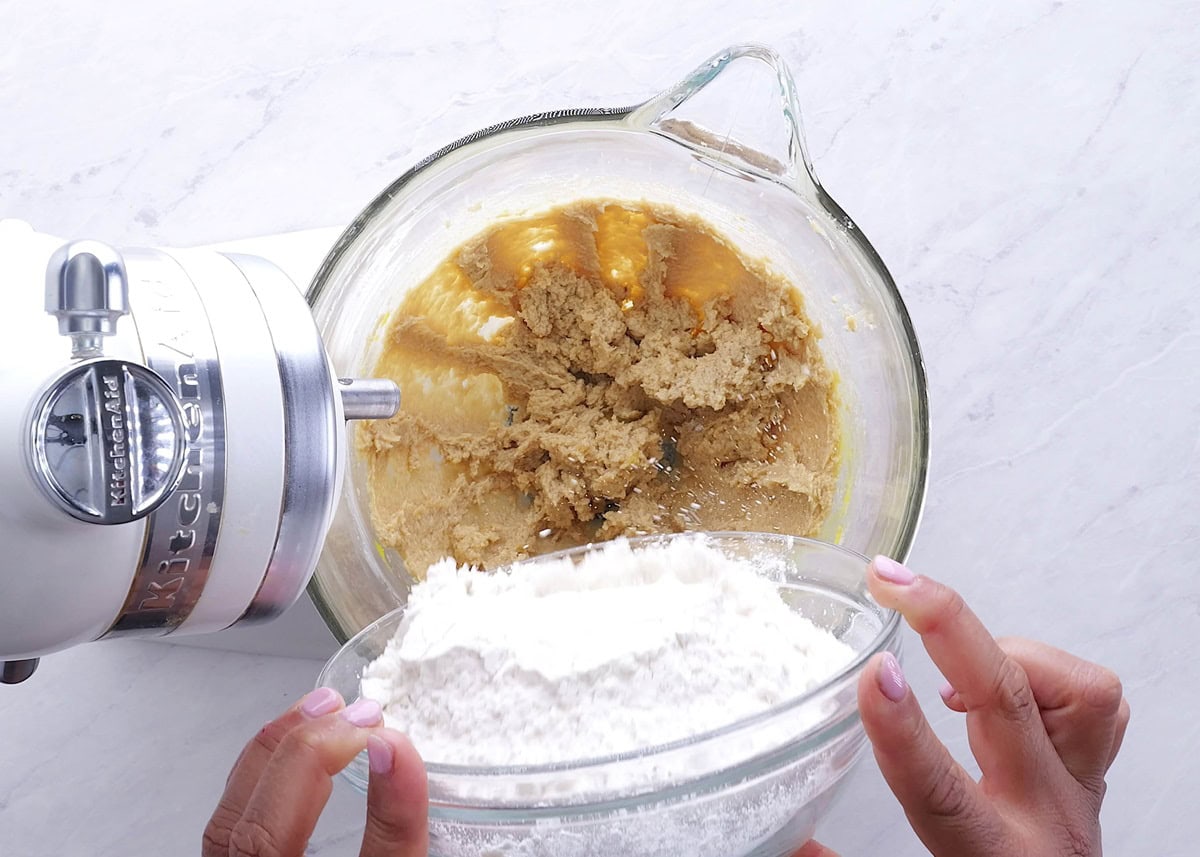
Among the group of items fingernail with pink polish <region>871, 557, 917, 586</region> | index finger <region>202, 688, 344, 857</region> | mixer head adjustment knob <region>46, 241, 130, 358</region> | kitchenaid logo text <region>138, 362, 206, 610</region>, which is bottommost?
index finger <region>202, 688, 344, 857</region>

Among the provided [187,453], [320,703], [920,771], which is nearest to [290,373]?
[187,453]

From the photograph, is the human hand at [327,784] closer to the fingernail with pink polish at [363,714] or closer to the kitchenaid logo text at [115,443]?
the fingernail with pink polish at [363,714]

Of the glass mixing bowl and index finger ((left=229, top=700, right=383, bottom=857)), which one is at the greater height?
the glass mixing bowl

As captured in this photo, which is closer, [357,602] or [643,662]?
[643,662]

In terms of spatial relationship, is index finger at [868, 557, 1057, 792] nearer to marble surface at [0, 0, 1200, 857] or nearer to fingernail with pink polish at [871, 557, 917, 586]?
fingernail with pink polish at [871, 557, 917, 586]

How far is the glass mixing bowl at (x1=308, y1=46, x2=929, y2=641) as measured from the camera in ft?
2.57

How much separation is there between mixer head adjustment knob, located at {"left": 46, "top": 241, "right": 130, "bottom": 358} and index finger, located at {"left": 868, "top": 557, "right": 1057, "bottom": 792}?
1.60 feet

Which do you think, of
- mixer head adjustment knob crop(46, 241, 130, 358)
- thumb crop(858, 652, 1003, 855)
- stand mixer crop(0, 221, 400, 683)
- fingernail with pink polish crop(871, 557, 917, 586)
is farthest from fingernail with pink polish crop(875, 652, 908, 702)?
mixer head adjustment knob crop(46, 241, 130, 358)

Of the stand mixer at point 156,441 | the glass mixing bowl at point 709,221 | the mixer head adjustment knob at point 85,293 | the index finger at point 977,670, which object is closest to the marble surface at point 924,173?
the glass mixing bowl at point 709,221

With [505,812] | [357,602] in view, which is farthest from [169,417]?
[357,602]

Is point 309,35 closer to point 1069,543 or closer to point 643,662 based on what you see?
point 643,662

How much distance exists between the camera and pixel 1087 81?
1052 mm

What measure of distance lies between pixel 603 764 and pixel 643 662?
8cm

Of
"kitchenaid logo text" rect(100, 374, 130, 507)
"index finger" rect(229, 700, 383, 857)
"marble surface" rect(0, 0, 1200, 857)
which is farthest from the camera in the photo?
"marble surface" rect(0, 0, 1200, 857)
